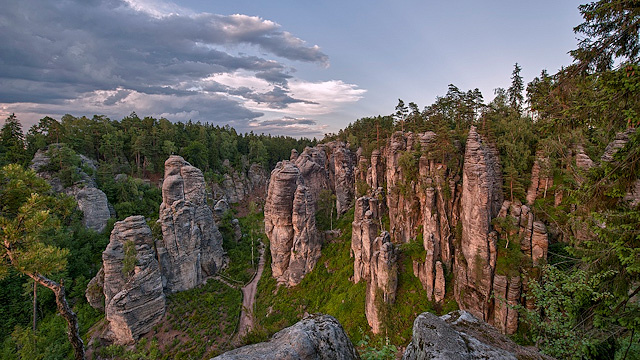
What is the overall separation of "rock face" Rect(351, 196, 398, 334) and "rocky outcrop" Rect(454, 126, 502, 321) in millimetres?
5343

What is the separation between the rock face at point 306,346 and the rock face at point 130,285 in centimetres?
2691

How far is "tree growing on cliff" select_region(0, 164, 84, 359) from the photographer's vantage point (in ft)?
25.6

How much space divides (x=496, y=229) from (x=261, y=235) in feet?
117

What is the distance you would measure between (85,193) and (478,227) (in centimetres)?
5082

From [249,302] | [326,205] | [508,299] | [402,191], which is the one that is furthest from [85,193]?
[508,299]

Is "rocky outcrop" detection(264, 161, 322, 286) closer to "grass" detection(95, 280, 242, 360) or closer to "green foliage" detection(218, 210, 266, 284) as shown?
"green foliage" detection(218, 210, 266, 284)

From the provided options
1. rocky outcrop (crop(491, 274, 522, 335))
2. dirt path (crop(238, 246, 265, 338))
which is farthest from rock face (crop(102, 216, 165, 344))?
rocky outcrop (crop(491, 274, 522, 335))

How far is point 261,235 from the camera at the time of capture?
44.6 m

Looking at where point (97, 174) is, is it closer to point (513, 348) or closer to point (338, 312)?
point (338, 312)

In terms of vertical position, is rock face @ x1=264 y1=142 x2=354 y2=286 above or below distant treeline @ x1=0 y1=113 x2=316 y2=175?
below

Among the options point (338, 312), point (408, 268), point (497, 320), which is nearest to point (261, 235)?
point (338, 312)

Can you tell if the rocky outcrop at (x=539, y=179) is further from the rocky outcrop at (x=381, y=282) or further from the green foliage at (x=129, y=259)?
the green foliage at (x=129, y=259)

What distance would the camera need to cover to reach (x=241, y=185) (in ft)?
213

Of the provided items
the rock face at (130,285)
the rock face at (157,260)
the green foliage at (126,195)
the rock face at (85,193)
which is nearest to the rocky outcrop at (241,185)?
the green foliage at (126,195)
